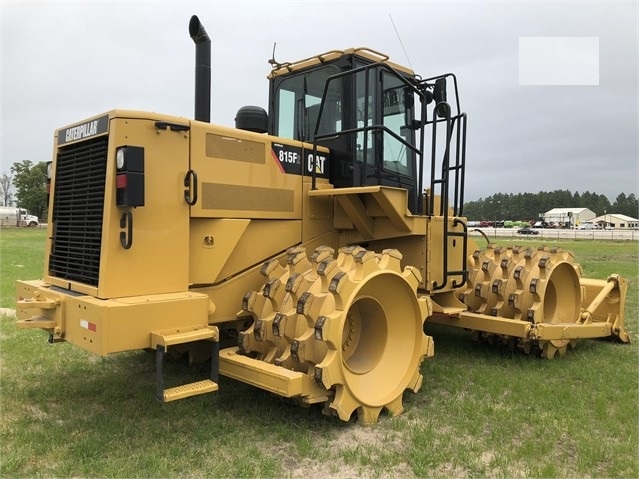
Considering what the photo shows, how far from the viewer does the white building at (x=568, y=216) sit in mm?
121688

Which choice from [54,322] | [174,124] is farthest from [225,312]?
[174,124]

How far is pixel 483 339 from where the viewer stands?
722 centimetres

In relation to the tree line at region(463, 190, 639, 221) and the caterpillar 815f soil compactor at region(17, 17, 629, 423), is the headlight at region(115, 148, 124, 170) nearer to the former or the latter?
the caterpillar 815f soil compactor at region(17, 17, 629, 423)

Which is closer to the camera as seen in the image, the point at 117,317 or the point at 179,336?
the point at 117,317

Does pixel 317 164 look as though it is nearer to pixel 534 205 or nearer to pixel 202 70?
pixel 202 70

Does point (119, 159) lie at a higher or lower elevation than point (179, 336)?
higher

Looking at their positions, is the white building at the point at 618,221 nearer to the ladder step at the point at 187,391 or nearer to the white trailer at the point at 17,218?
the white trailer at the point at 17,218

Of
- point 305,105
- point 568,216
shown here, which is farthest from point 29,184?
point 568,216

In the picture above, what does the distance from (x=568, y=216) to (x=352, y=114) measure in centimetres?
13117

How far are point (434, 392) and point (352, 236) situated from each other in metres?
1.78

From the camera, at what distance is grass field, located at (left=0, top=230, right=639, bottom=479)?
3.71m

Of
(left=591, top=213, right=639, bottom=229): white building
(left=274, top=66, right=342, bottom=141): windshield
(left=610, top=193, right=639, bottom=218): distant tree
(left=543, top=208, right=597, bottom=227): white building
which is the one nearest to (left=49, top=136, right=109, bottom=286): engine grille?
(left=274, top=66, right=342, bottom=141): windshield

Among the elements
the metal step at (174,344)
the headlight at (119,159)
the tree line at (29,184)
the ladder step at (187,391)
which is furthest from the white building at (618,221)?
the headlight at (119,159)

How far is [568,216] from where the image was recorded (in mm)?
124062
